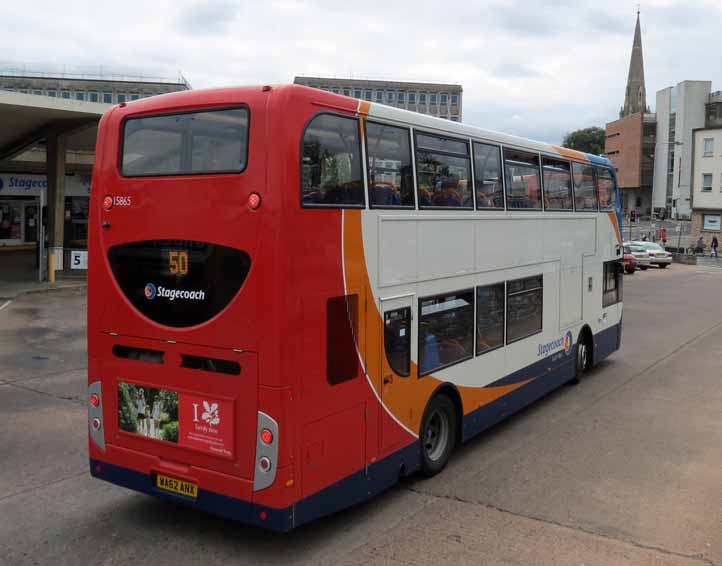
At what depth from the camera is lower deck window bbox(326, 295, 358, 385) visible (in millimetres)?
5637

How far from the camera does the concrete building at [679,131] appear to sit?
84.9m

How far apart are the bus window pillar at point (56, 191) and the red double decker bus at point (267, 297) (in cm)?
2059

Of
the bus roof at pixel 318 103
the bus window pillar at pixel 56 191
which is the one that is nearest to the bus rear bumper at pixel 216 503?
the bus roof at pixel 318 103

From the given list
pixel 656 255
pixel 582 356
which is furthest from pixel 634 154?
pixel 582 356

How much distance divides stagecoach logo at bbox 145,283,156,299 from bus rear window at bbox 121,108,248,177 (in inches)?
35.8

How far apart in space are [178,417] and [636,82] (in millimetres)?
135140

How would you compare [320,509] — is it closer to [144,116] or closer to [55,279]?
[144,116]

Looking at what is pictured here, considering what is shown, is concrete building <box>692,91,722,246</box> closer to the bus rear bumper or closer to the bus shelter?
the bus shelter

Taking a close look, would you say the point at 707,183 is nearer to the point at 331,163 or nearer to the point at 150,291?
the point at 331,163

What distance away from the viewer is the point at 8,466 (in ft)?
24.9

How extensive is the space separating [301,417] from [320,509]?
0.82m

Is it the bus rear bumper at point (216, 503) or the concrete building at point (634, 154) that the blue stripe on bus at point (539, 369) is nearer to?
the bus rear bumper at point (216, 503)

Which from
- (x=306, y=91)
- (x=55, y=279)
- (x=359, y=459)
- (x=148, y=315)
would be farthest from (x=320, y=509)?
(x=55, y=279)

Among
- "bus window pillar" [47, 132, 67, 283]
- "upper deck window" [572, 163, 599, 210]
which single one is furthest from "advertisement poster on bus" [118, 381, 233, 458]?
"bus window pillar" [47, 132, 67, 283]
